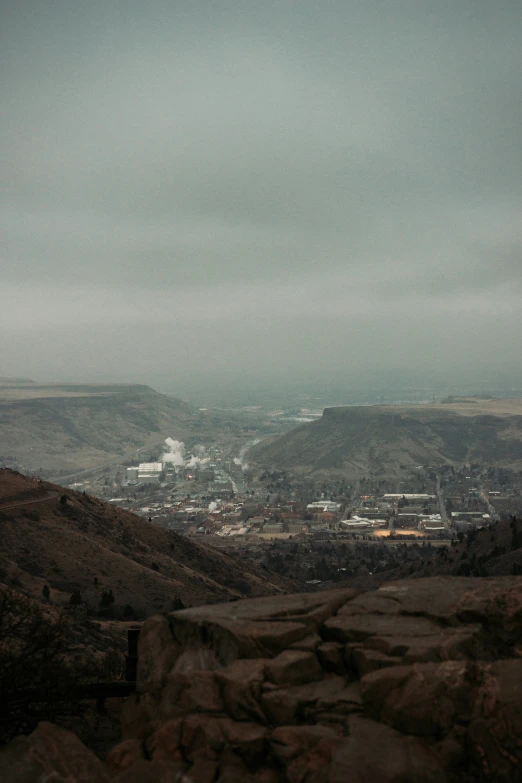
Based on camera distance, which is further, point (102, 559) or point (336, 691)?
point (102, 559)

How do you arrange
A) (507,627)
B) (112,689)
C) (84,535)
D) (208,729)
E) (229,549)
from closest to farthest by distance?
(208,729), (507,627), (112,689), (84,535), (229,549)

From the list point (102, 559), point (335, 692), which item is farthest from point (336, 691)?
point (102, 559)

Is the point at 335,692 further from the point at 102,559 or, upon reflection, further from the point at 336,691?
the point at 102,559

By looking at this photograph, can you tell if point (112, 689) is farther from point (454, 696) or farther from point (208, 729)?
point (454, 696)

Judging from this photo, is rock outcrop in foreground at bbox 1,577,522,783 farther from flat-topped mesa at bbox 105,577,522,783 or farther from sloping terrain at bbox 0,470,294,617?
sloping terrain at bbox 0,470,294,617

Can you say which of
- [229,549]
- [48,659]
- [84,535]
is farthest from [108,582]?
[229,549]

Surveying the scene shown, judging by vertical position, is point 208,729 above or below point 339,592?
below
